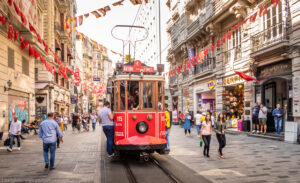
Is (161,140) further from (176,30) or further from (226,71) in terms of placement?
(176,30)

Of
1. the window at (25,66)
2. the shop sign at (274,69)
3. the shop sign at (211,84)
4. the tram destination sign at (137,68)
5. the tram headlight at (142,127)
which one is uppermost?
the window at (25,66)

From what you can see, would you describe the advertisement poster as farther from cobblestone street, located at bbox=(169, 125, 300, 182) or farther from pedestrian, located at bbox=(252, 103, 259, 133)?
pedestrian, located at bbox=(252, 103, 259, 133)

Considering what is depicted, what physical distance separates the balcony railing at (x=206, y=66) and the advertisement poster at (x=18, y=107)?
13923 mm

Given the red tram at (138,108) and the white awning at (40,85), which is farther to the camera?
the white awning at (40,85)

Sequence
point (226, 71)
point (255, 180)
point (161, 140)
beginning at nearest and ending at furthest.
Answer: point (255, 180) → point (161, 140) → point (226, 71)

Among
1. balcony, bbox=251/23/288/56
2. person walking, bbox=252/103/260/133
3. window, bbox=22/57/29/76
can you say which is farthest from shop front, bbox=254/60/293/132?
window, bbox=22/57/29/76

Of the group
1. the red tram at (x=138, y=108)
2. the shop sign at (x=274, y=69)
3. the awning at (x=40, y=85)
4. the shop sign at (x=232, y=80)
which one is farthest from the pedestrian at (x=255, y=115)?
the awning at (x=40, y=85)

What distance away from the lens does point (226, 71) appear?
19.8m

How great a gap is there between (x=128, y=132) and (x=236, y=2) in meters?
12.5

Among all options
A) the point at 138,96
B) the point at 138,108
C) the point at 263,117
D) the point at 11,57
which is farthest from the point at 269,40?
the point at 11,57

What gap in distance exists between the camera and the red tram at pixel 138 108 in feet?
28.1

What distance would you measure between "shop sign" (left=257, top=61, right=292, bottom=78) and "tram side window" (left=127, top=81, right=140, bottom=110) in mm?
8437

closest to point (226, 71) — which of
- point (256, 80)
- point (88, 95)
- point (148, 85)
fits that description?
point (256, 80)

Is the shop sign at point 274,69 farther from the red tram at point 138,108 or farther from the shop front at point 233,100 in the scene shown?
the red tram at point 138,108
